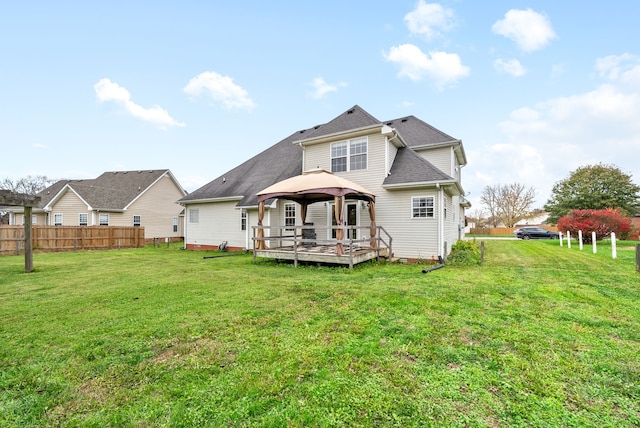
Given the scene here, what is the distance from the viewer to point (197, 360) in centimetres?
301

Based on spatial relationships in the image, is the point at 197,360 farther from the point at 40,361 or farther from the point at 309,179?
the point at 309,179

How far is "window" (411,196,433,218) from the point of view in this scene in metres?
10.6

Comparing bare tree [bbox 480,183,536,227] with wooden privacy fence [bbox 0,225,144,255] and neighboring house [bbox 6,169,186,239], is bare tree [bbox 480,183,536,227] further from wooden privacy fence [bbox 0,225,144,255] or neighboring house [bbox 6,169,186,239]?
wooden privacy fence [bbox 0,225,144,255]

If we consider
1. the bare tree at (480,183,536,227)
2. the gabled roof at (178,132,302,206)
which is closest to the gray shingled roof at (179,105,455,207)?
the gabled roof at (178,132,302,206)

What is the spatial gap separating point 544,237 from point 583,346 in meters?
32.1

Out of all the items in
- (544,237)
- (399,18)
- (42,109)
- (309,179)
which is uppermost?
(399,18)

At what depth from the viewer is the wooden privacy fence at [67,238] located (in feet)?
45.3

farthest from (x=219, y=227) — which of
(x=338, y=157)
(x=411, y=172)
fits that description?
(x=411, y=172)

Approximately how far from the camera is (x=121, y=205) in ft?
72.4

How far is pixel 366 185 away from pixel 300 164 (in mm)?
4629

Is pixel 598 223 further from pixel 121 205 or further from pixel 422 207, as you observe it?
pixel 121 205

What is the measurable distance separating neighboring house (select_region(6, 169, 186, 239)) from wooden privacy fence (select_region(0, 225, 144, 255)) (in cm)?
483

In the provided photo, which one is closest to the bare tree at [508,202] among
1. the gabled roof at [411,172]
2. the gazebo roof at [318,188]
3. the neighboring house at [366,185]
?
the neighboring house at [366,185]

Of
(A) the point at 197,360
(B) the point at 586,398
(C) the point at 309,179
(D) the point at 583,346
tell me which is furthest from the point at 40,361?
(C) the point at 309,179
